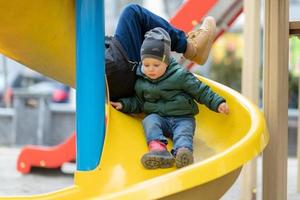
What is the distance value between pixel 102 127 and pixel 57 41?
0.38 m

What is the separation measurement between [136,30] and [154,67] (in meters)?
0.29

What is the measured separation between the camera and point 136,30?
2.15 m

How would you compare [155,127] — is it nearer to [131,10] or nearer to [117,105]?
[117,105]

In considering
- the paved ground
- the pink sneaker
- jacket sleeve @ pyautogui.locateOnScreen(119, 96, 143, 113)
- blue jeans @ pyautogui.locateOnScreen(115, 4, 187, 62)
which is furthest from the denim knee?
the paved ground

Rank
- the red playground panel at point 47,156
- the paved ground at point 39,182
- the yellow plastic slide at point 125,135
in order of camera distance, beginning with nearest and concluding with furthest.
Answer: the yellow plastic slide at point 125,135 < the paved ground at point 39,182 < the red playground panel at point 47,156

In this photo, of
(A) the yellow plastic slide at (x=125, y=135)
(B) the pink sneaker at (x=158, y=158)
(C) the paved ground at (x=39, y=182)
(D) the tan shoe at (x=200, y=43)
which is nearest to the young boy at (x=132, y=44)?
(D) the tan shoe at (x=200, y=43)

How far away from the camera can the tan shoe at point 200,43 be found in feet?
7.18

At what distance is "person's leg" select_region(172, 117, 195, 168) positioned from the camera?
5.81 ft

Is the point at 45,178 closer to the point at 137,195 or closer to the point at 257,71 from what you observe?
the point at 257,71

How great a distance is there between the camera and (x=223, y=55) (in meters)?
11.0

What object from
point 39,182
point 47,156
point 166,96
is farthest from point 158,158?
point 47,156

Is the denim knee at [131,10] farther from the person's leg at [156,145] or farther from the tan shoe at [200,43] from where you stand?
the person's leg at [156,145]

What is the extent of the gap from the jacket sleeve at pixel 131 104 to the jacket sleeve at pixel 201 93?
0.63ft

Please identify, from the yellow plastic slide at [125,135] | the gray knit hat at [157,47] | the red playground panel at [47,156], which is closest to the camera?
the yellow plastic slide at [125,135]
